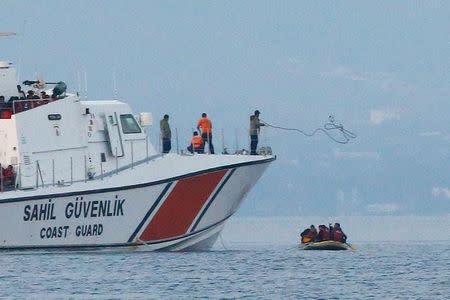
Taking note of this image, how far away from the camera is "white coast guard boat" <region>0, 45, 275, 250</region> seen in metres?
52.3

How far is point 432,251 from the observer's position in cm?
6394

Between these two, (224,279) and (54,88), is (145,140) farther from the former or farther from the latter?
(224,279)

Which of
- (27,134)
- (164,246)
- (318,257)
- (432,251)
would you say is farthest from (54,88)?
(432,251)

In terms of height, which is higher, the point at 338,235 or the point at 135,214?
the point at 135,214

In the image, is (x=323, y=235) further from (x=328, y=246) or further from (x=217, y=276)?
(x=217, y=276)

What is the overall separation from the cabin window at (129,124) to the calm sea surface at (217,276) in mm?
4007

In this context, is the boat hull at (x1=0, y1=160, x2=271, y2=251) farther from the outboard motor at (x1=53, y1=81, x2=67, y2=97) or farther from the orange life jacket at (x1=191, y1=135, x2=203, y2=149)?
the outboard motor at (x1=53, y1=81, x2=67, y2=97)

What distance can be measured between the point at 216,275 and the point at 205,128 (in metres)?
8.86

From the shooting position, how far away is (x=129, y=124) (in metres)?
56.2

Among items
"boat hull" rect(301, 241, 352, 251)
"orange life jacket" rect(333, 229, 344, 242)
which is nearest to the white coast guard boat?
"boat hull" rect(301, 241, 352, 251)

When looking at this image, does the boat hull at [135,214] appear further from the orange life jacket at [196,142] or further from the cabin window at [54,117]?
the cabin window at [54,117]

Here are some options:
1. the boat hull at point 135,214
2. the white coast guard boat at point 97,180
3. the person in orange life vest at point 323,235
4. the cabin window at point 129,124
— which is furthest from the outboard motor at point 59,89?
the person in orange life vest at point 323,235

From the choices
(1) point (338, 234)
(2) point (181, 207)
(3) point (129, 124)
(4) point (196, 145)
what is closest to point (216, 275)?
(2) point (181, 207)

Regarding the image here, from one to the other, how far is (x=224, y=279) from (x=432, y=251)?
17548 millimetres
